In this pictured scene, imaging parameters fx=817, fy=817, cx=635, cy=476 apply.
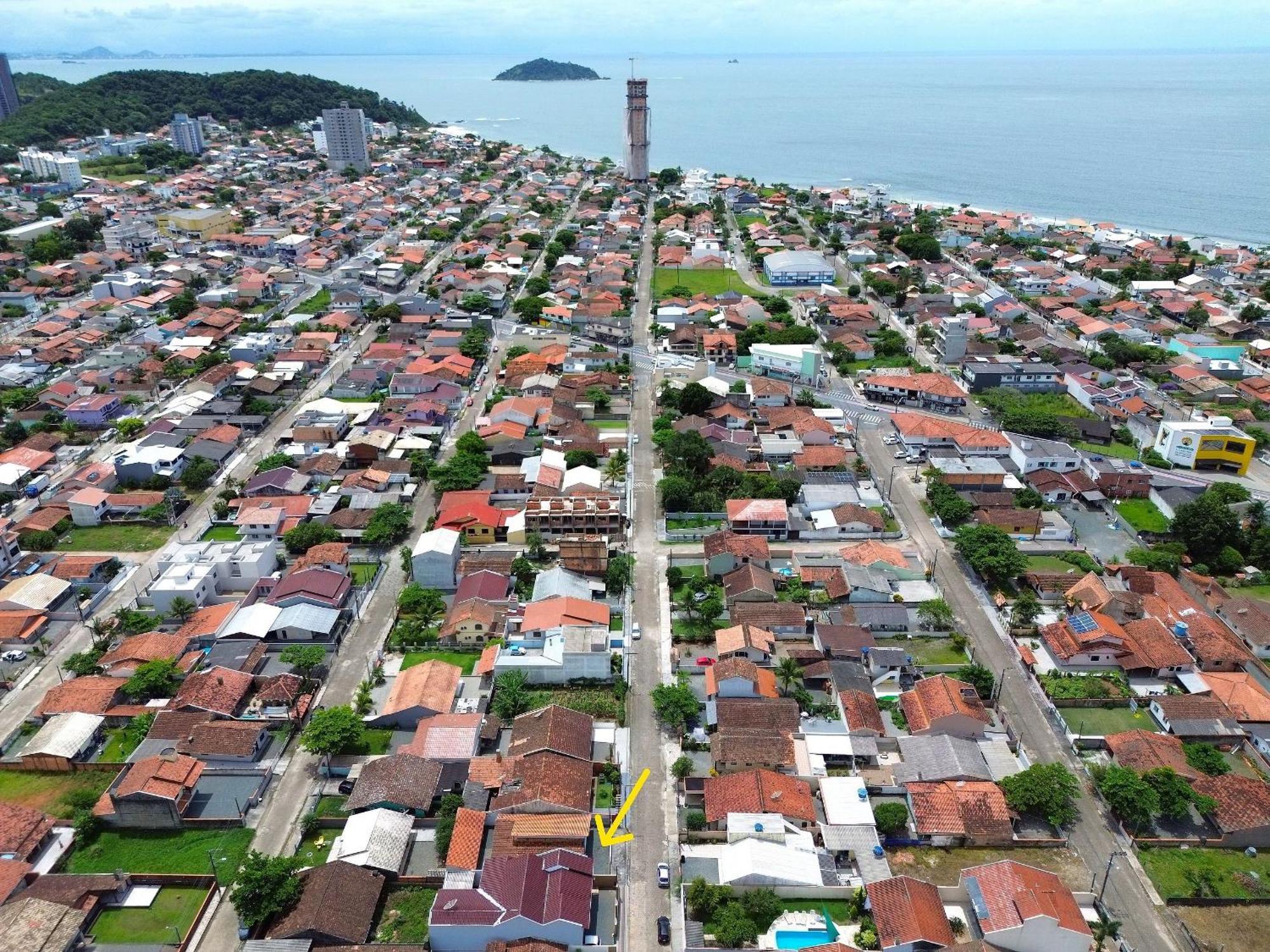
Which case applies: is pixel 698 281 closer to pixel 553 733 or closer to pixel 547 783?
pixel 553 733

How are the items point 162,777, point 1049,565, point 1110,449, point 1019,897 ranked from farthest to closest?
point 1110,449
point 1049,565
point 162,777
point 1019,897

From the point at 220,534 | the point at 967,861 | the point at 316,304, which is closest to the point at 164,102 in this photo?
the point at 316,304

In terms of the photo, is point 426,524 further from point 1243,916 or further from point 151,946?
point 1243,916

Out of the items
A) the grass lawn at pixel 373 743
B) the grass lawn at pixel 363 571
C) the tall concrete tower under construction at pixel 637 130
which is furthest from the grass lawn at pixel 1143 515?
the tall concrete tower under construction at pixel 637 130

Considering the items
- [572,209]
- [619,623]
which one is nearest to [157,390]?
[619,623]

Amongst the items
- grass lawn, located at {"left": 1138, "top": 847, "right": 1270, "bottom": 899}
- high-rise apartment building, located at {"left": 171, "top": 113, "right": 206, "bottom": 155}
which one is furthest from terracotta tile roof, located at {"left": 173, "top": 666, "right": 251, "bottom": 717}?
high-rise apartment building, located at {"left": 171, "top": 113, "right": 206, "bottom": 155}

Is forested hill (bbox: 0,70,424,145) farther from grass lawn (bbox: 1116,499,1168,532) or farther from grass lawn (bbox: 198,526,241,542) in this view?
grass lawn (bbox: 1116,499,1168,532)

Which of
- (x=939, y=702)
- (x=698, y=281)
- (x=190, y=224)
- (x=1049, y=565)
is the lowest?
(x=1049, y=565)
